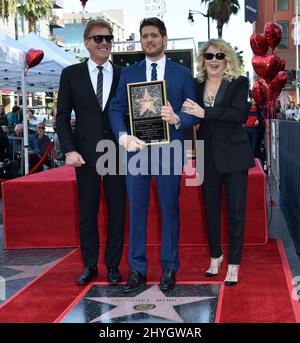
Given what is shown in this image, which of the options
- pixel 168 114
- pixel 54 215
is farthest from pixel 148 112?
pixel 54 215

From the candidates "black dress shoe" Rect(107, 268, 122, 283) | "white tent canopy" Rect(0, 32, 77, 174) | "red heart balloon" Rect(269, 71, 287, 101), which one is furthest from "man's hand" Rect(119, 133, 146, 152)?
"white tent canopy" Rect(0, 32, 77, 174)

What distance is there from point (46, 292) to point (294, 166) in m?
3.24

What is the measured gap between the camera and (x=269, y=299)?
13.2ft

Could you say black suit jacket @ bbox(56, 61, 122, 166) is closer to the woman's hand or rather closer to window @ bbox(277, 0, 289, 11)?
the woman's hand

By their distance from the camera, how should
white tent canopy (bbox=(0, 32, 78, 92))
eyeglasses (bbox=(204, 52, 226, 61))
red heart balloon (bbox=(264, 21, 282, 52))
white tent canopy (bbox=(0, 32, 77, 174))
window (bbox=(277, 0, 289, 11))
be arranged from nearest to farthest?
eyeglasses (bbox=(204, 52, 226, 61)) < red heart balloon (bbox=(264, 21, 282, 52)) < white tent canopy (bbox=(0, 32, 77, 174)) < white tent canopy (bbox=(0, 32, 78, 92)) < window (bbox=(277, 0, 289, 11))

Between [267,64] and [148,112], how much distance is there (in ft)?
20.8

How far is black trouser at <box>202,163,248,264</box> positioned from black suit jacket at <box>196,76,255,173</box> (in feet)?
0.33

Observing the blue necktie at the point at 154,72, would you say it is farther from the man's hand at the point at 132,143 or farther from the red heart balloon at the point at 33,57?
the red heart balloon at the point at 33,57

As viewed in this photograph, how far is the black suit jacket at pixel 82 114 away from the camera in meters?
4.41

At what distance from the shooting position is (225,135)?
4.33m

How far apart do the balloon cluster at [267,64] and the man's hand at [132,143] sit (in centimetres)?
639

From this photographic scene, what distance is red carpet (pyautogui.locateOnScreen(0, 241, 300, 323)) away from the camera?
3.76 m
